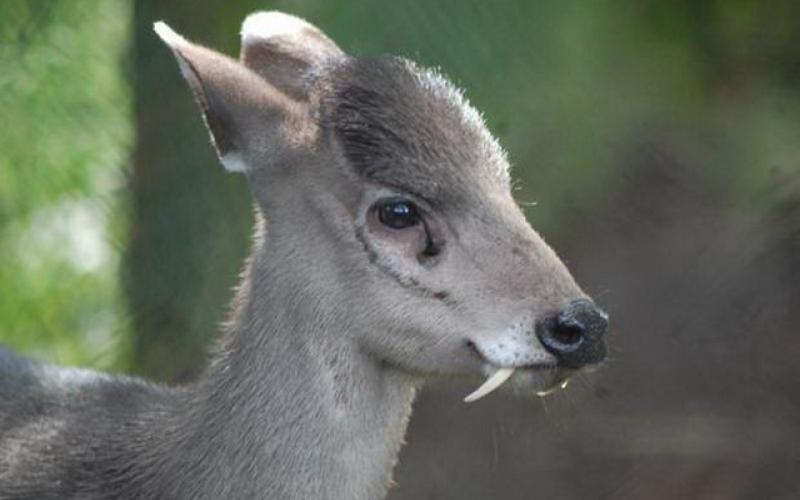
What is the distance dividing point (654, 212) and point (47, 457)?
2.72 meters

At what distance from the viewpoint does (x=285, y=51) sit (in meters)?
5.32

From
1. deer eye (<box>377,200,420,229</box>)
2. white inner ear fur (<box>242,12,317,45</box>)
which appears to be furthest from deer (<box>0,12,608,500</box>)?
white inner ear fur (<box>242,12,317,45</box>)

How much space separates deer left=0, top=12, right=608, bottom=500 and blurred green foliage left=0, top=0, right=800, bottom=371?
1.67 metres

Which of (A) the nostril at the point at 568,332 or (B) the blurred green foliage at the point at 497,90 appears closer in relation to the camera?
(A) the nostril at the point at 568,332

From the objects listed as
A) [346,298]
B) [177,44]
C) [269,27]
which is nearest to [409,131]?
[346,298]

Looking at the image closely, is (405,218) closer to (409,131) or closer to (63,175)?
(409,131)

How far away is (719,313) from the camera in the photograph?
7.02 metres

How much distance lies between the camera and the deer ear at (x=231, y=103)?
4820mm

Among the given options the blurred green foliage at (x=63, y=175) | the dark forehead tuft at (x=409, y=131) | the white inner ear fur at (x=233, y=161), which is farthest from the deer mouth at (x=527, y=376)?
the blurred green foliage at (x=63, y=175)

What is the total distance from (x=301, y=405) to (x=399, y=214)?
510mm

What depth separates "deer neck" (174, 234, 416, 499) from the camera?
4785 millimetres

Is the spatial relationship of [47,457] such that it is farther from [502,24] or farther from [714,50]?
[714,50]

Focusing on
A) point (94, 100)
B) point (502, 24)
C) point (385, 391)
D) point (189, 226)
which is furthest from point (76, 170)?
point (385, 391)

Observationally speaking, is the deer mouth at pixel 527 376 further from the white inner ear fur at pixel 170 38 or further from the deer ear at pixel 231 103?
the white inner ear fur at pixel 170 38
